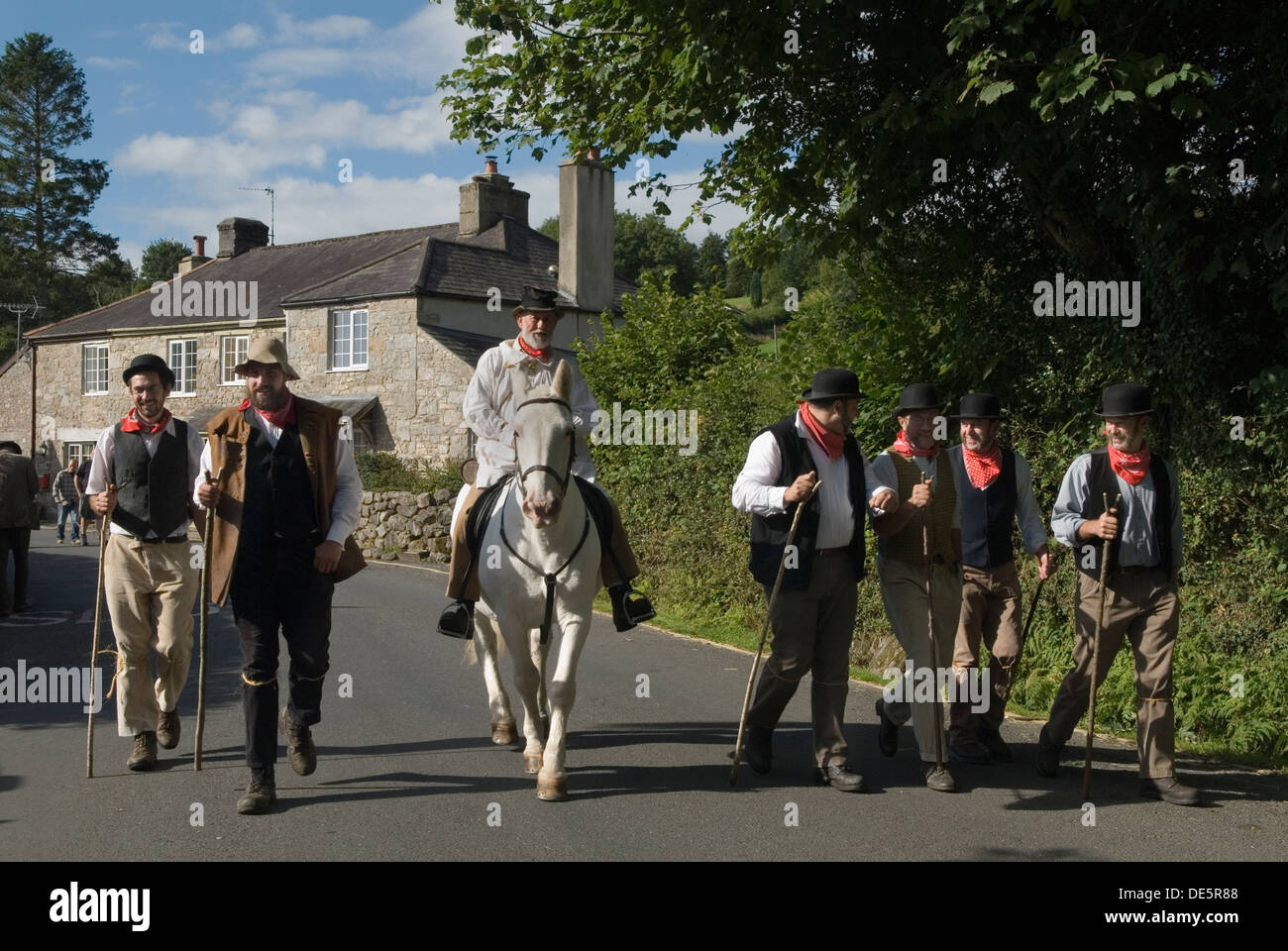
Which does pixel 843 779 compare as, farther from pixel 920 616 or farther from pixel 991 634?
pixel 991 634

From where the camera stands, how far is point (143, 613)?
7.91 meters

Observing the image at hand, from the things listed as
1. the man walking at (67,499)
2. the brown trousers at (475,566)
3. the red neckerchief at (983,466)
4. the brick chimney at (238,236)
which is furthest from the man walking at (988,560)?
the brick chimney at (238,236)

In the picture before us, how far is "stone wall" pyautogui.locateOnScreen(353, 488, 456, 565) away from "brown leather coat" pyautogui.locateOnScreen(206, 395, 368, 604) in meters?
18.8

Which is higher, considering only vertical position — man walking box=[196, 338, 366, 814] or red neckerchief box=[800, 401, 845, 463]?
red neckerchief box=[800, 401, 845, 463]

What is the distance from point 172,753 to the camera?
815 centimetres

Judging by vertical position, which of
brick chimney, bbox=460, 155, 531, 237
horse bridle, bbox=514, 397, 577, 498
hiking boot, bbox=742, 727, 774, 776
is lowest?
hiking boot, bbox=742, 727, 774, 776

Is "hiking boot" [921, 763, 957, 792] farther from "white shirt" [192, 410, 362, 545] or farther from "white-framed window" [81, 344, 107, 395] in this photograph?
"white-framed window" [81, 344, 107, 395]

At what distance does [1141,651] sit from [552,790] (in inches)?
138

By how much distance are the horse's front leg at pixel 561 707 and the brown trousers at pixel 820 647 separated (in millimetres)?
1144

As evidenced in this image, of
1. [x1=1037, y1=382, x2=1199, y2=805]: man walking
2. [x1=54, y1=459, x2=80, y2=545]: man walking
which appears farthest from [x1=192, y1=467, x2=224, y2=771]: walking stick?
[x1=54, y1=459, x2=80, y2=545]: man walking

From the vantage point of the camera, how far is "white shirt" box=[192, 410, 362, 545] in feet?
23.1

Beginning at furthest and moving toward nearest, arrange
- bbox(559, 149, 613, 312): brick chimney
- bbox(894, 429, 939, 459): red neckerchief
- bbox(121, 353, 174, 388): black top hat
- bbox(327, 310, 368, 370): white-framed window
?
bbox(327, 310, 368, 370): white-framed window
bbox(559, 149, 613, 312): brick chimney
bbox(894, 429, 939, 459): red neckerchief
bbox(121, 353, 174, 388): black top hat

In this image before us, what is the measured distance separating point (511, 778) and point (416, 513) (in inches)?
785

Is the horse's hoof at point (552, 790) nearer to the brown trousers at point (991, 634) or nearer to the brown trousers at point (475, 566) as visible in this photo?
the brown trousers at point (475, 566)
